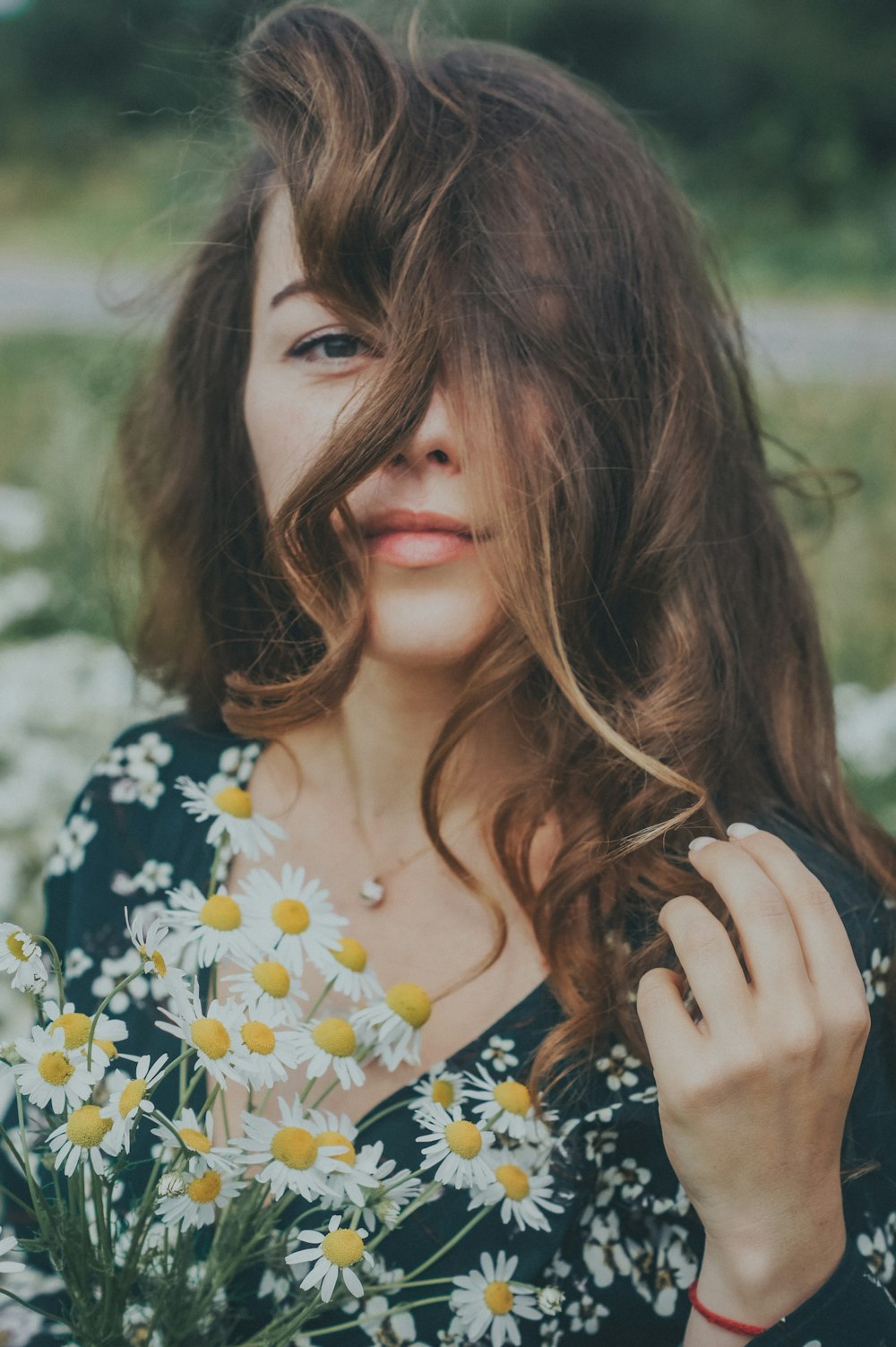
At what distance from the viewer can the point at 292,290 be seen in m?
1.33

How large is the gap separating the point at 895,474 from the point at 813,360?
3.68 feet

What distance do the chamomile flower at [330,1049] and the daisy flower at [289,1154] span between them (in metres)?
0.05

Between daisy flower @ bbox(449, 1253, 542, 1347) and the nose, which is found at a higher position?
the nose

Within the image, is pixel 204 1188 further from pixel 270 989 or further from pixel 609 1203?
pixel 609 1203

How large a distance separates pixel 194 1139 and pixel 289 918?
0.21 m

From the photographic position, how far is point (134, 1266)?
Result: 873mm

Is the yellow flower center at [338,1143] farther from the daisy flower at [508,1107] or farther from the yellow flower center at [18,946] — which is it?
the yellow flower center at [18,946]

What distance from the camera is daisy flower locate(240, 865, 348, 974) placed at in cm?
95

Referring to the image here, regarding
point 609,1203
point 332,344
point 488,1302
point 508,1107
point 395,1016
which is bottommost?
point 609,1203

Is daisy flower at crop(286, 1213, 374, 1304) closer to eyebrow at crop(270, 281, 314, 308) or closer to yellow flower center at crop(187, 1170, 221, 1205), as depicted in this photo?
yellow flower center at crop(187, 1170, 221, 1205)

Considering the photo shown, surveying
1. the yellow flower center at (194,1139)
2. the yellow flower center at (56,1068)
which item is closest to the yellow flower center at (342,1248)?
the yellow flower center at (194,1139)

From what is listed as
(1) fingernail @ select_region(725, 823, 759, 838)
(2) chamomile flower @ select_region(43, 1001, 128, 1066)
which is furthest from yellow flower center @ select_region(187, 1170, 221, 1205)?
(1) fingernail @ select_region(725, 823, 759, 838)

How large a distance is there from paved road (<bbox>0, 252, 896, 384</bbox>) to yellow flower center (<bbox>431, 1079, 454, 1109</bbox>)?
362cm

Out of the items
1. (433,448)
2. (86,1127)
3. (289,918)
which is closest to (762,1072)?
(289,918)
